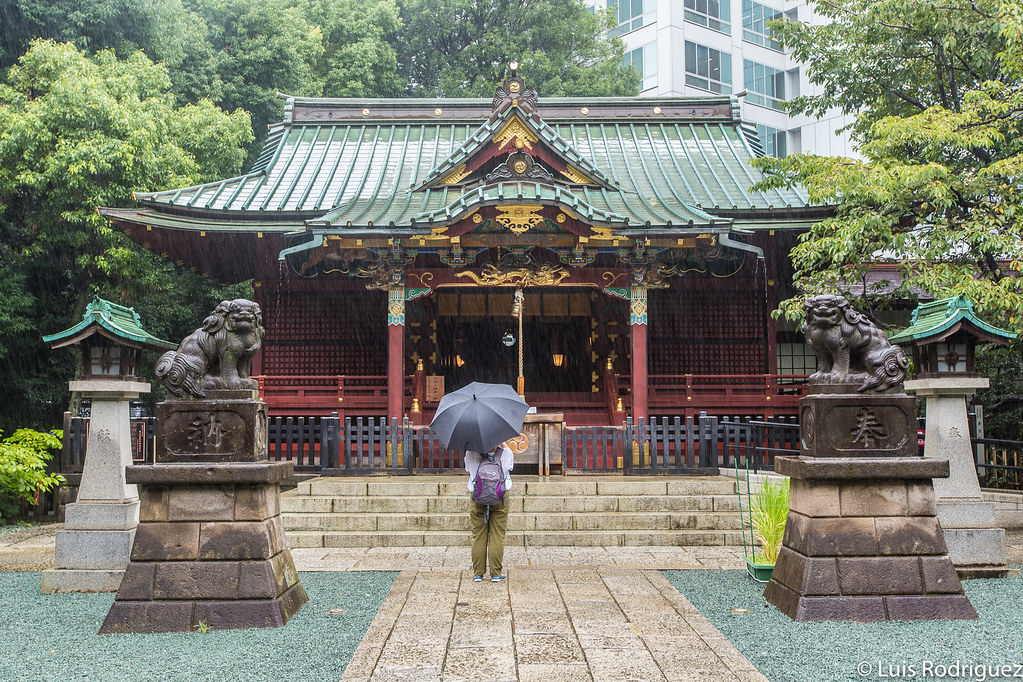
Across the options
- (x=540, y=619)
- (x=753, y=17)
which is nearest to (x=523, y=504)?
(x=540, y=619)

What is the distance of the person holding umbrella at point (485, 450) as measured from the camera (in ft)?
24.4

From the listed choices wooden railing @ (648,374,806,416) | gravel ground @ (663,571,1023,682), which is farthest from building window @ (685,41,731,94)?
gravel ground @ (663,571,1023,682)

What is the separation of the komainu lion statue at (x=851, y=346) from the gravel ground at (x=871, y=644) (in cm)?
183

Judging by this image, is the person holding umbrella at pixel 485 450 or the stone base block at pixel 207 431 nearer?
the stone base block at pixel 207 431

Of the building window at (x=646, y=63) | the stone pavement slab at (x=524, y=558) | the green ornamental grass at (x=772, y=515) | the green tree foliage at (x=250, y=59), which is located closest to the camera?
the green ornamental grass at (x=772, y=515)

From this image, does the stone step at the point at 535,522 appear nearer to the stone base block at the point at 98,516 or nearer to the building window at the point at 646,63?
the stone base block at the point at 98,516

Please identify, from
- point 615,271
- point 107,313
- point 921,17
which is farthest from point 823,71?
point 107,313

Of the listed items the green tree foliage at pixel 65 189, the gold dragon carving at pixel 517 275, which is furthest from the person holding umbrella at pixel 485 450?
the green tree foliage at pixel 65 189

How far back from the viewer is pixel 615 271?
14.3 metres

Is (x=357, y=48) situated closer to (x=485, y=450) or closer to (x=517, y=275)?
(x=517, y=275)

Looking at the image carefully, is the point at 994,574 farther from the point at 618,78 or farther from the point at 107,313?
the point at 618,78

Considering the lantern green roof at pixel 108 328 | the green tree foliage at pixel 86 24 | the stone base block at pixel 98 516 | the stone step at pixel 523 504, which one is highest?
the green tree foliage at pixel 86 24

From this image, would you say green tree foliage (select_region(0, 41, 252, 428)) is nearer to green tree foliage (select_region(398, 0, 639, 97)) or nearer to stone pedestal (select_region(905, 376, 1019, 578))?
stone pedestal (select_region(905, 376, 1019, 578))

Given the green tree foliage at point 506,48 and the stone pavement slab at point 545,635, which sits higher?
the green tree foliage at point 506,48
